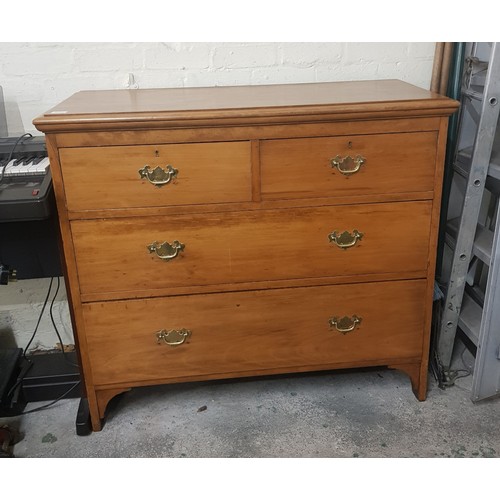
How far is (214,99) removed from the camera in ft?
5.66

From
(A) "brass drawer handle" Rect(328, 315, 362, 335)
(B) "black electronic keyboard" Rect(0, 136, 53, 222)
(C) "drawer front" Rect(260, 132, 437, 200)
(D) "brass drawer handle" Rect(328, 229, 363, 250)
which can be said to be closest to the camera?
(B) "black electronic keyboard" Rect(0, 136, 53, 222)

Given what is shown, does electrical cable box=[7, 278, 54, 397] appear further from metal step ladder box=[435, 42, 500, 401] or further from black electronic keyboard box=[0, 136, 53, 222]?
metal step ladder box=[435, 42, 500, 401]

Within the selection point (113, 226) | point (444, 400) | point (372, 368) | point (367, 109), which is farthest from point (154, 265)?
point (444, 400)

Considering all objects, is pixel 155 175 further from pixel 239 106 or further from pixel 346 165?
pixel 346 165

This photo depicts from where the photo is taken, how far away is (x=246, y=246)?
1.67 meters

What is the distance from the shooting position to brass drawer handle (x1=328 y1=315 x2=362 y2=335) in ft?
5.93

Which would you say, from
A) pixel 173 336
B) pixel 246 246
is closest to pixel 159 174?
pixel 246 246

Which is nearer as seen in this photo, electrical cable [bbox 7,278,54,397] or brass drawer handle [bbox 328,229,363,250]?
brass drawer handle [bbox 328,229,363,250]

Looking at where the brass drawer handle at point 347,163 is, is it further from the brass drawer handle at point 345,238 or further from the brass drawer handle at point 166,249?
the brass drawer handle at point 166,249

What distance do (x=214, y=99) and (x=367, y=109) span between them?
0.49 meters

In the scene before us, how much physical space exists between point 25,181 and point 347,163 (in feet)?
3.13

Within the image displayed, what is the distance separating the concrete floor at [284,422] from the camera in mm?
1768

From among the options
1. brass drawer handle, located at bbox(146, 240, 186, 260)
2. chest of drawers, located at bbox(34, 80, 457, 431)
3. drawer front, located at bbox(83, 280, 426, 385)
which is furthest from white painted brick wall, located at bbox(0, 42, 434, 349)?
drawer front, located at bbox(83, 280, 426, 385)
